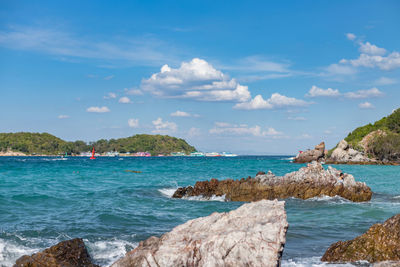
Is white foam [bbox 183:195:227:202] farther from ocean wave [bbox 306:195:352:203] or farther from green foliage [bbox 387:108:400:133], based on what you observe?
green foliage [bbox 387:108:400:133]

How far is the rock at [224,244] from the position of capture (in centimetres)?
784

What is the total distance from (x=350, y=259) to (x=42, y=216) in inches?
622

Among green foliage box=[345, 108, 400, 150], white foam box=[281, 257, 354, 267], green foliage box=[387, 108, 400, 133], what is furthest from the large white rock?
white foam box=[281, 257, 354, 267]

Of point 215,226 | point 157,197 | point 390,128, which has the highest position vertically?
point 390,128

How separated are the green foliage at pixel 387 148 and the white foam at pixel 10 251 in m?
109

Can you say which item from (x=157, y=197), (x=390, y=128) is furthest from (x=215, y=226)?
(x=390, y=128)

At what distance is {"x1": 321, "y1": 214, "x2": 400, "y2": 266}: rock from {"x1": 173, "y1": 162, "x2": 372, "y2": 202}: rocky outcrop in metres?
16.2

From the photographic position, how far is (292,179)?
3127 cm

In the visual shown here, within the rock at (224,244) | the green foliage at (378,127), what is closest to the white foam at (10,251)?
the rock at (224,244)

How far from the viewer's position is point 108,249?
13.9 metres

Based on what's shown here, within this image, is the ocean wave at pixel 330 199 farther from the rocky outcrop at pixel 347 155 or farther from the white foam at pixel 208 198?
the rocky outcrop at pixel 347 155

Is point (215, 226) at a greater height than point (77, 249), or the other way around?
point (215, 226)

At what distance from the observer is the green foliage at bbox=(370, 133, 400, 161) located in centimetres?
10556

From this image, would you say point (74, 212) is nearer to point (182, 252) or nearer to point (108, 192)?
point (108, 192)
